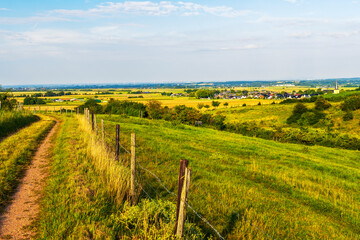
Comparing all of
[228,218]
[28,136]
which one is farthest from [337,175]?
[28,136]

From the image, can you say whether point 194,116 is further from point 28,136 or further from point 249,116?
point 28,136

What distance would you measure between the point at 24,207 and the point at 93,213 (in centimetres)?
208

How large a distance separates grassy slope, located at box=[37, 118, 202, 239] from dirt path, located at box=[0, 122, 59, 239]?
25 cm

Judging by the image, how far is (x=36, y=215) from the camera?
6.18m

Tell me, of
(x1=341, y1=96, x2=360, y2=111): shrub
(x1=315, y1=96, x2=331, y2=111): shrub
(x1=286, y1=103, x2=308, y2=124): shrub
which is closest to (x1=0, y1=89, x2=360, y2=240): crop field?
(x1=286, y1=103, x2=308, y2=124): shrub

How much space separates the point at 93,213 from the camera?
6.12 m

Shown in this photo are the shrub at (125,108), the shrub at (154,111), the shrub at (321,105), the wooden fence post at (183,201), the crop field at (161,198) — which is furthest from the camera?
the shrub at (321,105)

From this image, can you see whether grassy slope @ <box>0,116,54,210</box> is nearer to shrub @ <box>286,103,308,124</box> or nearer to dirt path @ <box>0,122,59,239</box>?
dirt path @ <box>0,122,59,239</box>

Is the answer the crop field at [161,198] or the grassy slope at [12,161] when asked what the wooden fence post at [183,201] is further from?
the grassy slope at [12,161]

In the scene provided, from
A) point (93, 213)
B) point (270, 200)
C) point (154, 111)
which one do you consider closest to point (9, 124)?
point (93, 213)

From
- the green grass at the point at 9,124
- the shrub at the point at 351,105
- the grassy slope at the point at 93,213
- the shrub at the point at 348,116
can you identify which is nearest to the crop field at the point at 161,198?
the grassy slope at the point at 93,213

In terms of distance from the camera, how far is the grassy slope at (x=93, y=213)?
5348 mm

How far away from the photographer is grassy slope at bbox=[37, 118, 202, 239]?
535 centimetres

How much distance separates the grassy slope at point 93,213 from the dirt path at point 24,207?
0.81 ft
